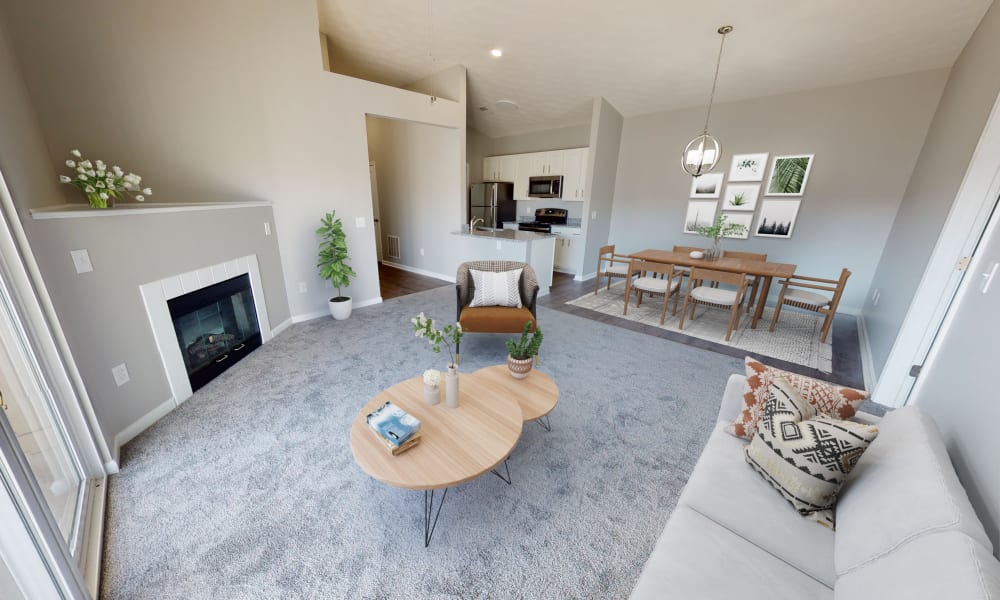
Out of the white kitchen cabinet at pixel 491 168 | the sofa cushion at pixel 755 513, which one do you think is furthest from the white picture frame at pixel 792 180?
the sofa cushion at pixel 755 513

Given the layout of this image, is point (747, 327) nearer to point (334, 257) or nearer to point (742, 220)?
point (742, 220)

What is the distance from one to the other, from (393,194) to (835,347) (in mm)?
6427

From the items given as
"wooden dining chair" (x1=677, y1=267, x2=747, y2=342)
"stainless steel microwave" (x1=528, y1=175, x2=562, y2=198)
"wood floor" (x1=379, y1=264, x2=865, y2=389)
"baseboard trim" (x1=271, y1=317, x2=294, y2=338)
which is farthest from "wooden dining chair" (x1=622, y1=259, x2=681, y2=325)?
"baseboard trim" (x1=271, y1=317, x2=294, y2=338)

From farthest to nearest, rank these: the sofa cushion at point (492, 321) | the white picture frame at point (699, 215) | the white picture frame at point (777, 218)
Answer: the white picture frame at point (699, 215) < the white picture frame at point (777, 218) < the sofa cushion at point (492, 321)

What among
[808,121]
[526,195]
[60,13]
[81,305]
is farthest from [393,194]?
[808,121]

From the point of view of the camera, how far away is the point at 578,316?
3.97m

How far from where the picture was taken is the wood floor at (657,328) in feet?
9.35

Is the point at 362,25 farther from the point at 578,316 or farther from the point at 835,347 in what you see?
the point at 835,347

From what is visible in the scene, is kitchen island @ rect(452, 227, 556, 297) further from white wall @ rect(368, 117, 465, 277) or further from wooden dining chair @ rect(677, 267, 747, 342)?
wooden dining chair @ rect(677, 267, 747, 342)

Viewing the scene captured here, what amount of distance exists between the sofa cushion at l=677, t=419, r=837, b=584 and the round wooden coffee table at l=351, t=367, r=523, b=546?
0.74m

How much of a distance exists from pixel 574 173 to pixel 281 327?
4970 millimetres

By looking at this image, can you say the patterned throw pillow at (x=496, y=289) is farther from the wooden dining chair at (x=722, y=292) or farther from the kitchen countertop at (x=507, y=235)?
the wooden dining chair at (x=722, y=292)

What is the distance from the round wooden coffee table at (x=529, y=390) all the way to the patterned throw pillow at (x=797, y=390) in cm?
84

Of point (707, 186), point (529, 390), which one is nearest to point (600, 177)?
point (707, 186)
